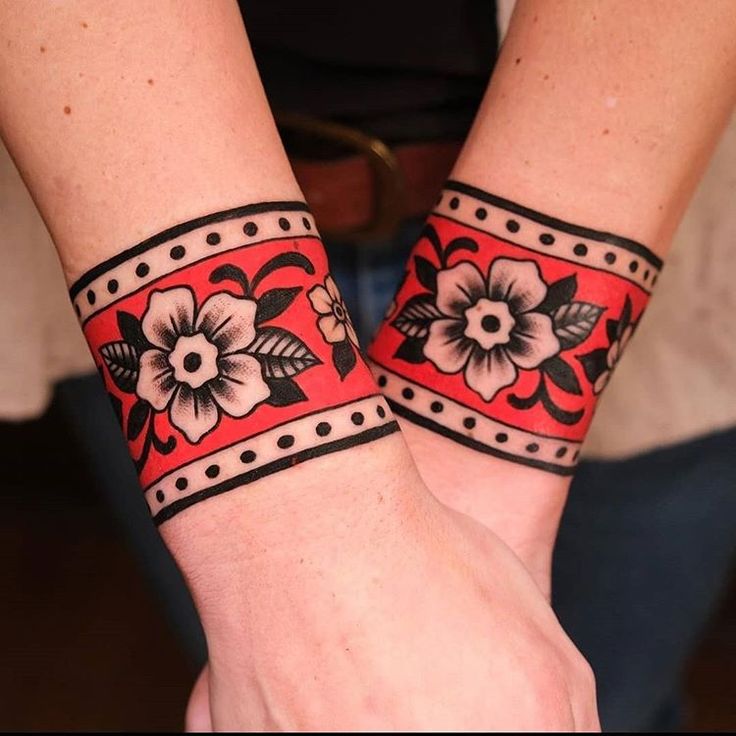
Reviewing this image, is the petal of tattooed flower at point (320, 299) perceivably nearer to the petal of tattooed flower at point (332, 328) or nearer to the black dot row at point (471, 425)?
the petal of tattooed flower at point (332, 328)

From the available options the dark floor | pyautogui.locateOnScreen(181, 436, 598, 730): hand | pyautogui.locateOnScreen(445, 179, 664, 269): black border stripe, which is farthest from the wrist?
the dark floor

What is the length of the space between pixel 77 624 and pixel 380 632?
1433 mm

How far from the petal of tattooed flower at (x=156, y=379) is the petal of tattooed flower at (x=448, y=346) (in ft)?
0.69

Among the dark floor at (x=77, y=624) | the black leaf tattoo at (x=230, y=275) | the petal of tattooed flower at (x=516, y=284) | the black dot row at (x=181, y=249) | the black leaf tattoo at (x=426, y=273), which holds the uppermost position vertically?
the black dot row at (x=181, y=249)

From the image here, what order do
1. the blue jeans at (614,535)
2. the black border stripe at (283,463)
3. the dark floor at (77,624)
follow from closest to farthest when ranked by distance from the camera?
1. the black border stripe at (283,463)
2. the blue jeans at (614,535)
3. the dark floor at (77,624)

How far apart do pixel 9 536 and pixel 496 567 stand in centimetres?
158

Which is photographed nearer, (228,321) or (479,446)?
(228,321)

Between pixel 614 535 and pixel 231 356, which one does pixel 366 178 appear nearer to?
pixel 231 356

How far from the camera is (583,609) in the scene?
1.07 m

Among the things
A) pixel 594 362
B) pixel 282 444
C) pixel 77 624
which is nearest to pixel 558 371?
pixel 594 362

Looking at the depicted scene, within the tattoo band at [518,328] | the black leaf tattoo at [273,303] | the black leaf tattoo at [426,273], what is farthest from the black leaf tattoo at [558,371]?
the black leaf tattoo at [273,303]

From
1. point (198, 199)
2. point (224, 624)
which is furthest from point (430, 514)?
point (198, 199)

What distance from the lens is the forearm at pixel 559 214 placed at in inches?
24.5

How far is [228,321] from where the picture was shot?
0.56 meters
